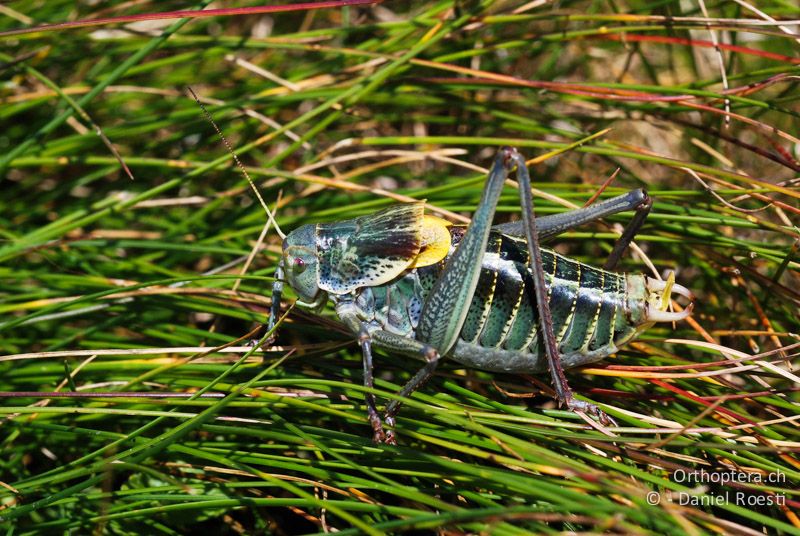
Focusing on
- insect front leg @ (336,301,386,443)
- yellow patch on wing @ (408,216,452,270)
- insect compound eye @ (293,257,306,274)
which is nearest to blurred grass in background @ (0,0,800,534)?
A: insect front leg @ (336,301,386,443)

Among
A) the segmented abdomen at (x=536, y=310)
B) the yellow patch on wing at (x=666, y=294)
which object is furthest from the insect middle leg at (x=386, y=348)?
the yellow patch on wing at (x=666, y=294)

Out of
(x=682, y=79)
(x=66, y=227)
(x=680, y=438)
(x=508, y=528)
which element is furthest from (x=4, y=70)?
(x=682, y=79)

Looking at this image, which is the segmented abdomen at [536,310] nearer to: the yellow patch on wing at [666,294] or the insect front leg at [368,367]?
the yellow patch on wing at [666,294]

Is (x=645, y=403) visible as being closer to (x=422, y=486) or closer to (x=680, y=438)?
(x=680, y=438)

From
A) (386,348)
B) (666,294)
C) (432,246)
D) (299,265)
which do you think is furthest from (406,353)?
(666,294)

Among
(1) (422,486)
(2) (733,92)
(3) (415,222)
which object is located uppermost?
(2) (733,92)

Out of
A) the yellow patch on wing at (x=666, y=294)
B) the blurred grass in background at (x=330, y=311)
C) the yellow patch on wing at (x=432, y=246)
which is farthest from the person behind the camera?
the yellow patch on wing at (x=432, y=246)
